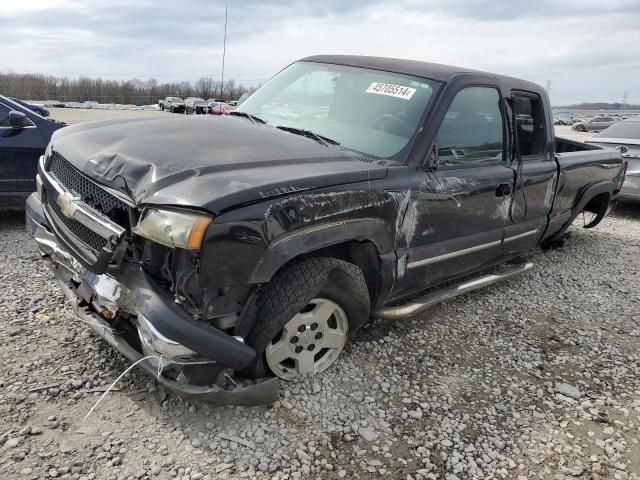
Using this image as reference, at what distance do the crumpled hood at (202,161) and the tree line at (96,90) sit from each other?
5059 cm

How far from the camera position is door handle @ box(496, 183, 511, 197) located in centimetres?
379

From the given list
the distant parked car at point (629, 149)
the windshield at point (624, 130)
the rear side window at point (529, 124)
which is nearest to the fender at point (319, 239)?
the rear side window at point (529, 124)

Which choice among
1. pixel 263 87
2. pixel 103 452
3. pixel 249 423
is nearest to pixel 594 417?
pixel 249 423

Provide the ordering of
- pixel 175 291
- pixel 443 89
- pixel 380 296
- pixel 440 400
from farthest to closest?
pixel 443 89, pixel 380 296, pixel 440 400, pixel 175 291

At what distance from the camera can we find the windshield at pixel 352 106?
10.7 ft

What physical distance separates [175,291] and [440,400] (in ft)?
5.52

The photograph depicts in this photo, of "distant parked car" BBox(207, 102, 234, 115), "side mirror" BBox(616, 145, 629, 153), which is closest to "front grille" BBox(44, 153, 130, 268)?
"distant parked car" BBox(207, 102, 234, 115)

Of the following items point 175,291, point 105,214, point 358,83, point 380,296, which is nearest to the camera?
point 175,291

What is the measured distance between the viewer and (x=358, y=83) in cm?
364

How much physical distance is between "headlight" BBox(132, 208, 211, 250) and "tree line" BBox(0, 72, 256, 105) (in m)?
51.7

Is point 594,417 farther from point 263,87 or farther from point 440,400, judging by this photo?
point 263,87

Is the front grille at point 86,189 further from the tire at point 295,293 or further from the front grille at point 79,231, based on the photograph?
the tire at point 295,293

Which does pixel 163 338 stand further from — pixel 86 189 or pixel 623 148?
pixel 623 148

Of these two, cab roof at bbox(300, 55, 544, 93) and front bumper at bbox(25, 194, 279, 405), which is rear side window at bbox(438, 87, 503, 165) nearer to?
cab roof at bbox(300, 55, 544, 93)
